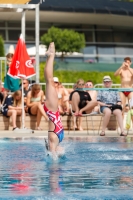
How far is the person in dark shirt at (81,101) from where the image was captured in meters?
15.6

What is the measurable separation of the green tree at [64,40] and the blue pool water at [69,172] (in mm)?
26842

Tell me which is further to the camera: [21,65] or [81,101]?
[21,65]

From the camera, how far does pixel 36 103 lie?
1614 centimetres

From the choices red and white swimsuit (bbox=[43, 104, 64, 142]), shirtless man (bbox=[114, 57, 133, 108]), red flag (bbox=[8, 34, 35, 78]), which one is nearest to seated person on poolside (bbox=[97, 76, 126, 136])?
shirtless man (bbox=[114, 57, 133, 108])

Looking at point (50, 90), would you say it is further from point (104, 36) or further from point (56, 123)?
point (104, 36)

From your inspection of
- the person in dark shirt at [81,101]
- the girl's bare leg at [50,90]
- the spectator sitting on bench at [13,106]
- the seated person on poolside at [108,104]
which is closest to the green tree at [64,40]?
the spectator sitting on bench at [13,106]

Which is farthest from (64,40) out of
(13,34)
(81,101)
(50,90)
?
(50,90)

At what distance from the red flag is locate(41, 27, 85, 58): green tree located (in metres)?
22.0

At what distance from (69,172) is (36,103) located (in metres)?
8.53

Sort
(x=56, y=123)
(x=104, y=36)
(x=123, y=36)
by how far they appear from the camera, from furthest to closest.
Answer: (x=123, y=36)
(x=104, y=36)
(x=56, y=123)

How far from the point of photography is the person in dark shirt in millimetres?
15562

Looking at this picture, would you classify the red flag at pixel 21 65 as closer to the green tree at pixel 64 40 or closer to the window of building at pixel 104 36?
the green tree at pixel 64 40

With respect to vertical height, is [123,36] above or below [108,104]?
above

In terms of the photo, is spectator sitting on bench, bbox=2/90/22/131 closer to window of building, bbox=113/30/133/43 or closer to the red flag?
the red flag
